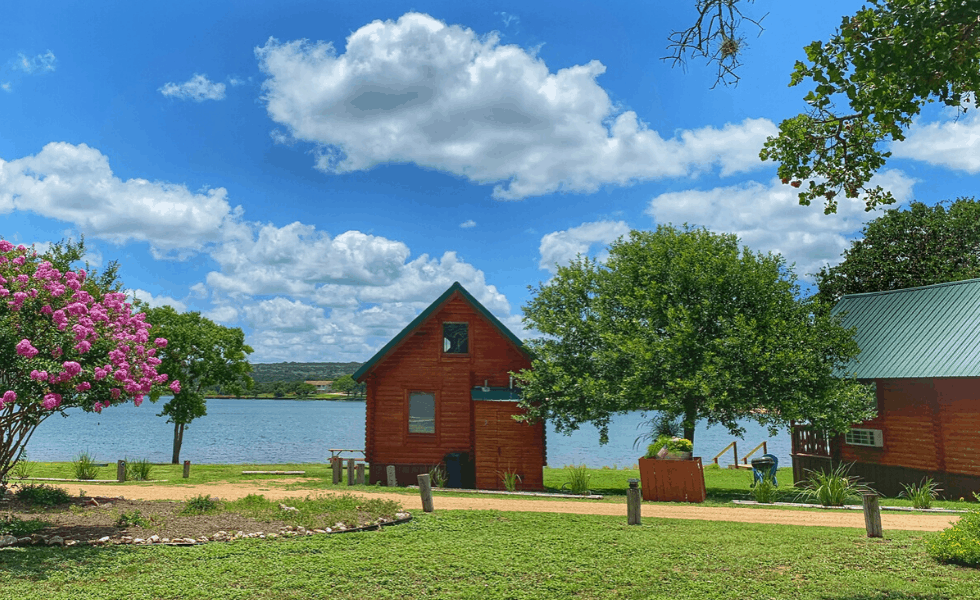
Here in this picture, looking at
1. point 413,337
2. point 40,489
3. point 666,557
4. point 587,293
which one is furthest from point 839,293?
point 40,489

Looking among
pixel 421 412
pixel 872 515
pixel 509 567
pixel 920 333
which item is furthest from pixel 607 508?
pixel 920 333

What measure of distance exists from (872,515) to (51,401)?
15486mm

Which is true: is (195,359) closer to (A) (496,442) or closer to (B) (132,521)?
(A) (496,442)

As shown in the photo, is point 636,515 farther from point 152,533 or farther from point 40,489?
point 40,489

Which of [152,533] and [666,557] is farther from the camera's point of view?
[152,533]

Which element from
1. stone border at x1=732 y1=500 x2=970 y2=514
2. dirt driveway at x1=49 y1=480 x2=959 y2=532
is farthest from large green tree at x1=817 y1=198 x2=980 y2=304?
dirt driveway at x1=49 y1=480 x2=959 y2=532

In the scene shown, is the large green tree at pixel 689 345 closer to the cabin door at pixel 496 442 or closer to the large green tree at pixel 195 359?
the cabin door at pixel 496 442

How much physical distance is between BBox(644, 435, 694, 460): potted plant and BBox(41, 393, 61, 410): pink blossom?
15.7m

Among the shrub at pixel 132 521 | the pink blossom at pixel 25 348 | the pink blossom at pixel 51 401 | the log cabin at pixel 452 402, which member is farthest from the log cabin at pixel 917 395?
the pink blossom at pixel 25 348

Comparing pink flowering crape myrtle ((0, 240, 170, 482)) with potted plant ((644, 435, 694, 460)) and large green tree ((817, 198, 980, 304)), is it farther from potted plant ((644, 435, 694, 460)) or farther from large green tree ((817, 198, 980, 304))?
large green tree ((817, 198, 980, 304))

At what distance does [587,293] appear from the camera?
27.3m

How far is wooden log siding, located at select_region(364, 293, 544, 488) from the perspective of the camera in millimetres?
26109

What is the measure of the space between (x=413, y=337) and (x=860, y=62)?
20077 millimetres

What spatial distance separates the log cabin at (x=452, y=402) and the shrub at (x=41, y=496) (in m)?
10.3
